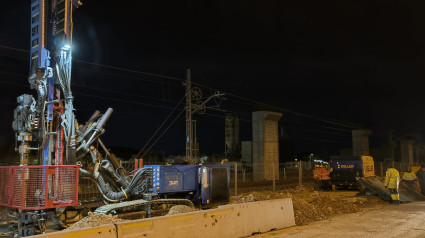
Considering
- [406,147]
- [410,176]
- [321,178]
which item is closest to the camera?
[410,176]

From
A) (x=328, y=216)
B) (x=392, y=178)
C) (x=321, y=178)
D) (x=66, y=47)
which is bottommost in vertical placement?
(x=328, y=216)

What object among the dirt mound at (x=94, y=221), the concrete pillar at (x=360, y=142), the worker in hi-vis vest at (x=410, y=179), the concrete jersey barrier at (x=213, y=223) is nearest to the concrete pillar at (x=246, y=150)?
the concrete pillar at (x=360, y=142)

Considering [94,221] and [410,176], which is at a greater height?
[410,176]

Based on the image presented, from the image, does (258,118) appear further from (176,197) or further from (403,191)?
(176,197)

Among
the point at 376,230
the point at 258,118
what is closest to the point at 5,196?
the point at 376,230

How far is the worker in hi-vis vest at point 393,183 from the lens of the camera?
1694 centimetres

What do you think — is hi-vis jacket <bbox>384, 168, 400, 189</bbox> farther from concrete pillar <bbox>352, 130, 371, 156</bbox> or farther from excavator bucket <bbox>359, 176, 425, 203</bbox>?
concrete pillar <bbox>352, 130, 371, 156</bbox>

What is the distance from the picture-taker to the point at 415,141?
62062 mm

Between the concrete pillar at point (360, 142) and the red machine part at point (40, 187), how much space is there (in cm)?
4910

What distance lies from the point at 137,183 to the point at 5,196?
11.7 ft

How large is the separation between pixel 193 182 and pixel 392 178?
9.63 m

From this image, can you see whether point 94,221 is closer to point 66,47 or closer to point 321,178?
point 66,47

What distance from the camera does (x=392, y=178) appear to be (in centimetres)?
1708

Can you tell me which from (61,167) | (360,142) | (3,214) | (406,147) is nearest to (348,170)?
(61,167)
